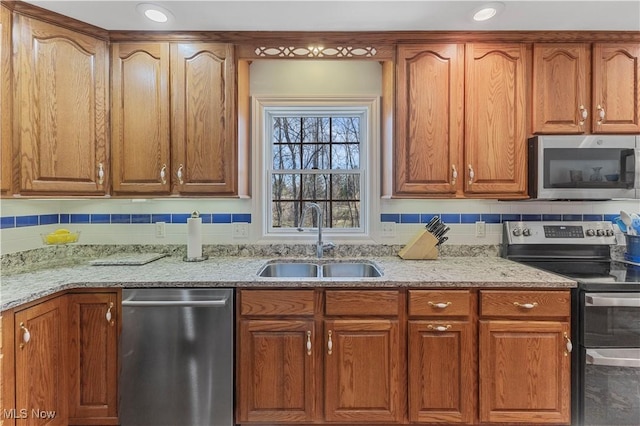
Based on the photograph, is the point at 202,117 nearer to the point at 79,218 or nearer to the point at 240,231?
the point at 240,231

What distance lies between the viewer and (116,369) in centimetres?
182

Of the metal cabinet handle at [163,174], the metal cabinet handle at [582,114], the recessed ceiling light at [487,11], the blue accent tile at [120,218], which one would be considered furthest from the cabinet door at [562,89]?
the blue accent tile at [120,218]

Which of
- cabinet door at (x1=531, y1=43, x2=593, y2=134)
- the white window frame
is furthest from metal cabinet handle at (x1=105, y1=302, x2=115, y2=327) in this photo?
cabinet door at (x1=531, y1=43, x2=593, y2=134)

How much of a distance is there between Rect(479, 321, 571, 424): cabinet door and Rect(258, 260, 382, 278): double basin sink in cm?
84

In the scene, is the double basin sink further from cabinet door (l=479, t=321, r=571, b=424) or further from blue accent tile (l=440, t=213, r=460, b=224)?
cabinet door (l=479, t=321, r=571, b=424)

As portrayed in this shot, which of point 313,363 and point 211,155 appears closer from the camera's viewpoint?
point 313,363

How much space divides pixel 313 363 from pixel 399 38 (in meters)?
2.00

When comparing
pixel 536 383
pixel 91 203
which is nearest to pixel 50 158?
pixel 91 203

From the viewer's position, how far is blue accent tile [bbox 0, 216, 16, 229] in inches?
79.7

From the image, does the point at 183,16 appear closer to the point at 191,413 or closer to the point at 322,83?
the point at 322,83

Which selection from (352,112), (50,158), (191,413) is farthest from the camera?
(352,112)

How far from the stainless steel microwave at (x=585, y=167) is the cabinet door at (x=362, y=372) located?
1.30m

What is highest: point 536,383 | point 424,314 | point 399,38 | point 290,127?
point 399,38

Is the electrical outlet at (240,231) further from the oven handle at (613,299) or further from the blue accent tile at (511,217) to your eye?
the oven handle at (613,299)
